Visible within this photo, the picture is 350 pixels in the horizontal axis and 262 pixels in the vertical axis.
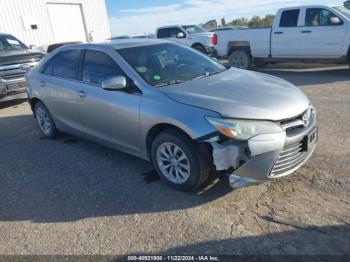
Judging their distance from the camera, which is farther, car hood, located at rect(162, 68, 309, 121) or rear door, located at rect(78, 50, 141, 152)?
rear door, located at rect(78, 50, 141, 152)

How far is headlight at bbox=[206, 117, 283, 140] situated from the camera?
3.12 meters

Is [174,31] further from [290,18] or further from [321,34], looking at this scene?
[321,34]

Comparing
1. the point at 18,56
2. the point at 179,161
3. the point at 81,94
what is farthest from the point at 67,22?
the point at 179,161

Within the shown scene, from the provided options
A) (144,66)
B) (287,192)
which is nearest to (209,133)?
(287,192)

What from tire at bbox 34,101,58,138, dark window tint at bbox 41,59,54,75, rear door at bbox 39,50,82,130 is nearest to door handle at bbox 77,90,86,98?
rear door at bbox 39,50,82,130

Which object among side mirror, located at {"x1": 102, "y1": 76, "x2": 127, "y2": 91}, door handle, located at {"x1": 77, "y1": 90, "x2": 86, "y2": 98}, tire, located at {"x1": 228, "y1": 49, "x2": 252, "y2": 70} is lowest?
tire, located at {"x1": 228, "y1": 49, "x2": 252, "y2": 70}

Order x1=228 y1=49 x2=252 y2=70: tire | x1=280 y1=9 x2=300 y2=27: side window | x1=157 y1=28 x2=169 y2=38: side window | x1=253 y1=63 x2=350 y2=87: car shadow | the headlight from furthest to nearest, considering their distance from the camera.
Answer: x1=157 y1=28 x2=169 y2=38: side window, x1=228 y1=49 x2=252 y2=70: tire, x1=280 y1=9 x2=300 y2=27: side window, x1=253 y1=63 x2=350 y2=87: car shadow, the headlight

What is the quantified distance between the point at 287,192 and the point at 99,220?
2.01 metres

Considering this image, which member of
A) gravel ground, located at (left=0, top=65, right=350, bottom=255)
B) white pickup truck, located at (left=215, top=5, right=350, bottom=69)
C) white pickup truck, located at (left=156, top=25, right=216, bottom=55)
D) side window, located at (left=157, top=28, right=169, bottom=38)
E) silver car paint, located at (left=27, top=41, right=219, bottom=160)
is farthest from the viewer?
side window, located at (left=157, top=28, right=169, bottom=38)

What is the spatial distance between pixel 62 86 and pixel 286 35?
307 inches

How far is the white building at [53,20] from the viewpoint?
17219 mm

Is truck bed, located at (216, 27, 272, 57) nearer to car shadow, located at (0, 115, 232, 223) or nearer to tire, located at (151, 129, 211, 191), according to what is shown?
car shadow, located at (0, 115, 232, 223)

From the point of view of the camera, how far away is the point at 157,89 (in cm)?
373

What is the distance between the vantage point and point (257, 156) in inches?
123
